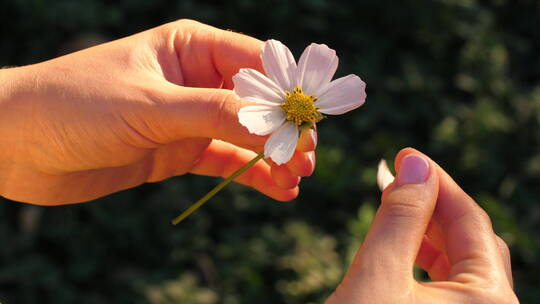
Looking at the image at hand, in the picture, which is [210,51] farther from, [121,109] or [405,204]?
[405,204]

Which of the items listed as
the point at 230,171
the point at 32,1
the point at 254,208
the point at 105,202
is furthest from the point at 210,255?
the point at 32,1

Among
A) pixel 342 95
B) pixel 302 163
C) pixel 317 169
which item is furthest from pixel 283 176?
pixel 317 169

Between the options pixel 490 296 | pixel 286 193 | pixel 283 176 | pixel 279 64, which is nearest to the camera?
pixel 490 296

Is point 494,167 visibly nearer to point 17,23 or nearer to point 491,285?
point 491,285

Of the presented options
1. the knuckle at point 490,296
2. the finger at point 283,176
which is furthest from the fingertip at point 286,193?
the knuckle at point 490,296

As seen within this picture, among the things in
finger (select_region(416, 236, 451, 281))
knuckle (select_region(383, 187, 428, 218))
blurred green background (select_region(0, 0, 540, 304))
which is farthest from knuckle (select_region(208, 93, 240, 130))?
blurred green background (select_region(0, 0, 540, 304))

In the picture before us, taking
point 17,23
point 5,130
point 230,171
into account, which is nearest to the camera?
point 5,130

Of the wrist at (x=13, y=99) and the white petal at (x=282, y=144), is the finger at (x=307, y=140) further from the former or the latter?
the wrist at (x=13, y=99)
